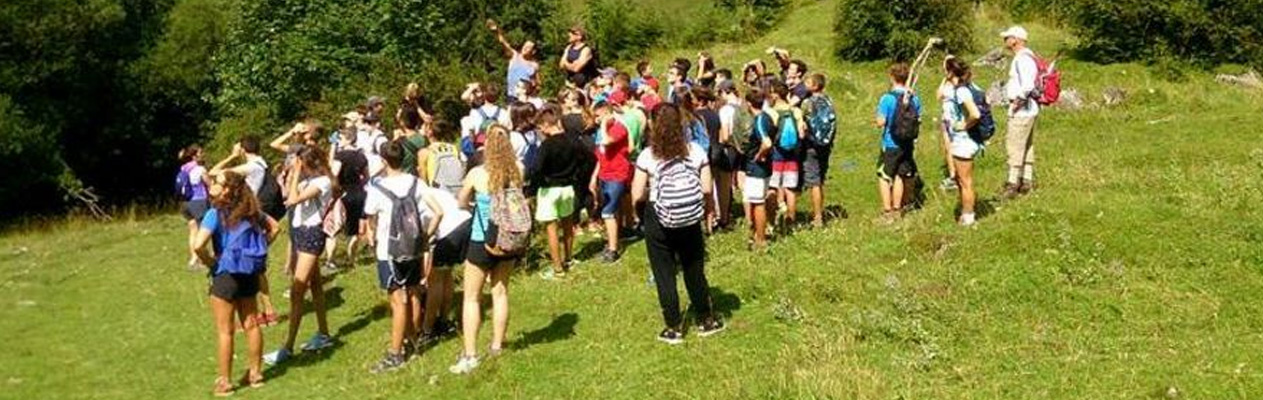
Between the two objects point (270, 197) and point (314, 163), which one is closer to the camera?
point (314, 163)

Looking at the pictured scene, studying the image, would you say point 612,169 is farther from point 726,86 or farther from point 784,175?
point 784,175

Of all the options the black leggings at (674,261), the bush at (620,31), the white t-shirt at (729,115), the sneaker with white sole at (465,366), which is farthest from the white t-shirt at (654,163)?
the bush at (620,31)

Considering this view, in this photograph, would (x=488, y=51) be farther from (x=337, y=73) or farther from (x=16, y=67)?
(x=16, y=67)

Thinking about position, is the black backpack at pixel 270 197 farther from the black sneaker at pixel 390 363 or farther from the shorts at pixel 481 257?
the shorts at pixel 481 257

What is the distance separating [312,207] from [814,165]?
5581 millimetres

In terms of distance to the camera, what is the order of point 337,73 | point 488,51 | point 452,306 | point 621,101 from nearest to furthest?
point 452,306 → point 621,101 → point 337,73 → point 488,51

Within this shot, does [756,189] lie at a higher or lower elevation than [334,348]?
higher

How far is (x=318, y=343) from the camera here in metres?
11.7

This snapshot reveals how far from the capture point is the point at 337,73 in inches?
1280

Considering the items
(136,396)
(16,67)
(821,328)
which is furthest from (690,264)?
(16,67)

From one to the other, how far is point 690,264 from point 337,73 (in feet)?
82.2

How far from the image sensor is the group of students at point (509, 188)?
30.7ft

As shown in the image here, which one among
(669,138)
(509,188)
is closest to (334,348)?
(509,188)

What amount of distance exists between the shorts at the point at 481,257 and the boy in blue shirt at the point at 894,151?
4986 mm
